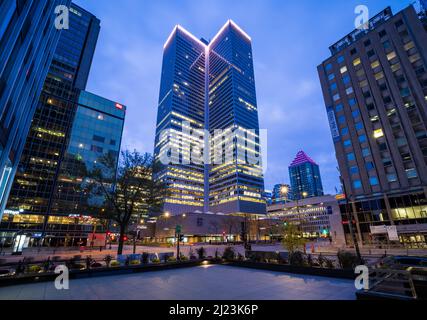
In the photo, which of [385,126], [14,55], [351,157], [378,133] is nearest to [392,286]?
[14,55]

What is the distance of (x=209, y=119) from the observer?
17938 centimetres

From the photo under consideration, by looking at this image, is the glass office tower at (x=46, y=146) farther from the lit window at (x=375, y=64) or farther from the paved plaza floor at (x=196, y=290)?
the lit window at (x=375, y=64)

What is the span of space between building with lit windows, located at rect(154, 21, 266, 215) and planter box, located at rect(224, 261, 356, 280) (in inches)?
4458

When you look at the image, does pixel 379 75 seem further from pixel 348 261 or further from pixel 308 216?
pixel 308 216

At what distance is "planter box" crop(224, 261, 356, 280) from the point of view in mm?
11734

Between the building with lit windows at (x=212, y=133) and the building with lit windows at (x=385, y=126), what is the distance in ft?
283

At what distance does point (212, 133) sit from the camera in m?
172

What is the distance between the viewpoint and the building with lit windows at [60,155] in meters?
57.2

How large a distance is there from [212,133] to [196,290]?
165002 mm

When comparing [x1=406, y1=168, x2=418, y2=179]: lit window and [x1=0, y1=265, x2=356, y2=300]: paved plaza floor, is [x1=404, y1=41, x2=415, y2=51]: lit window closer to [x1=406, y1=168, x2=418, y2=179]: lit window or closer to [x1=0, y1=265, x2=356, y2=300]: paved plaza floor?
[x1=406, y1=168, x2=418, y2=179]: lit window

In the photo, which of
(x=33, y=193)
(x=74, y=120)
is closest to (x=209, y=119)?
(x=74, y=120)

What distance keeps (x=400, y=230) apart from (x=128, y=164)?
50501 millimetres

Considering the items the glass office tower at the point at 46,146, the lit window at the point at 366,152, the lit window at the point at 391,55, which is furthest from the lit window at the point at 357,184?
the glass office tower at the point at 46,146
